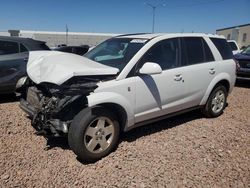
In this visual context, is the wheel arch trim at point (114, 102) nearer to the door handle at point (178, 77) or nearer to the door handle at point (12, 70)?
the door handle at point (178, 77)

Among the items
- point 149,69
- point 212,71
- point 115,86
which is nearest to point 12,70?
point 115,86

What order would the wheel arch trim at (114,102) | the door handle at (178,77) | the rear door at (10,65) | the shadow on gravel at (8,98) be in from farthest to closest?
the shadow on gravel at (8,98) → the rear door at (10,65) → the door handle at (178,77) → the wheel arch trim at (114,102)

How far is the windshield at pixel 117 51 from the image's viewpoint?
4.53m

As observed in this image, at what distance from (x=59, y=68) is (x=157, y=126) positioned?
91.3 inches

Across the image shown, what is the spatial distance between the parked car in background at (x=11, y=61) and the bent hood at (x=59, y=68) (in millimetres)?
2264

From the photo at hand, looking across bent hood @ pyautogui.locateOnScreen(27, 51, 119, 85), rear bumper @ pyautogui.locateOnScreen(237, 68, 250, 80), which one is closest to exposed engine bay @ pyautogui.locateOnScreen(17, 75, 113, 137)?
bent hood @ pyautogui.locateOnScreen(27, 51, 119, 85)

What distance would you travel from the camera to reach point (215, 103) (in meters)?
6.02

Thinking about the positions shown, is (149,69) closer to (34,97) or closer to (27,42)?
(34,97)

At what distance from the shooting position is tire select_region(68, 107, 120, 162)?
3.72m

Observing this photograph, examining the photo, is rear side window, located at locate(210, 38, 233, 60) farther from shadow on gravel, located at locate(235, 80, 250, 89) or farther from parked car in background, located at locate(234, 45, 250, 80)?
shadow on gravel, located at locate(235, 80, 250, 89)

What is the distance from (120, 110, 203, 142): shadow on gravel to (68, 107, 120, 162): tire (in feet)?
2.24

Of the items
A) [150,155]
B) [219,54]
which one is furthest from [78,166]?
[219,54]

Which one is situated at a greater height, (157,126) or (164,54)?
(164,54)

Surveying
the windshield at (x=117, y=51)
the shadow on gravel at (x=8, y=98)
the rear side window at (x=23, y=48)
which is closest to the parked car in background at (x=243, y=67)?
the windshield at (x=117, y=51)
